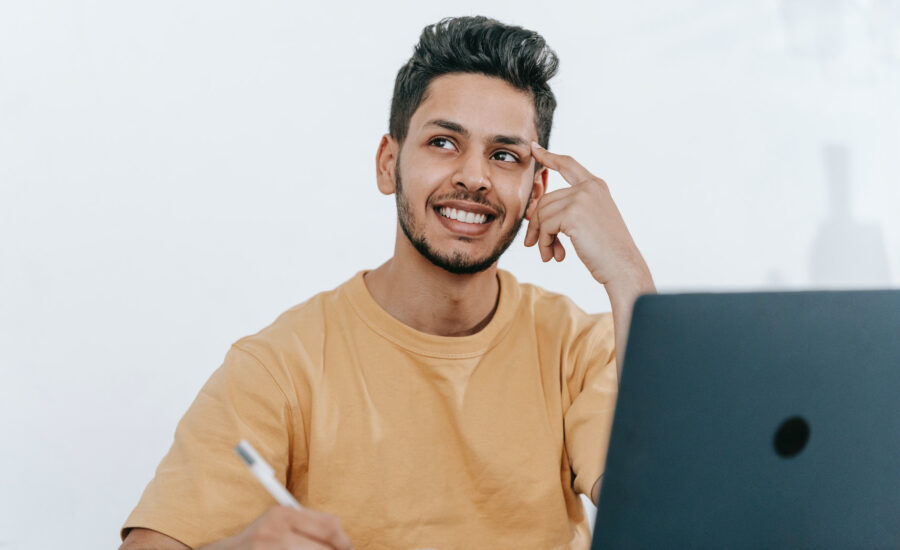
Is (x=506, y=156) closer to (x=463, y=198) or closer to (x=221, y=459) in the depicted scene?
(x=463, y=198)

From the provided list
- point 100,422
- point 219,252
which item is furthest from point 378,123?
point 100,422

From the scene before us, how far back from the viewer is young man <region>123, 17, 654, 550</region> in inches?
51.8

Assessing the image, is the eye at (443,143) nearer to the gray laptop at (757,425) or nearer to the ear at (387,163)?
the ear at (387,163)

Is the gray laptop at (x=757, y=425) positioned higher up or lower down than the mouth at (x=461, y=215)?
lower down

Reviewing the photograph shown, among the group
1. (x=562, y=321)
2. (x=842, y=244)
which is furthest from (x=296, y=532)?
(x=842, y=244)

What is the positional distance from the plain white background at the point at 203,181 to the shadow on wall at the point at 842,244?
40 centimetres

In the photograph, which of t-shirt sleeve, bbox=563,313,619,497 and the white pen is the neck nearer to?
t-shirt sleeve, bbox=563,313,619,497

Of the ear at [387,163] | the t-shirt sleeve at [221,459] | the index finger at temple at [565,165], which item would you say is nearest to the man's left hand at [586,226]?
the index finger at temple at [565,165]

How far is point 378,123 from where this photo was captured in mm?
2135

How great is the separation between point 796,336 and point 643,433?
163 mm

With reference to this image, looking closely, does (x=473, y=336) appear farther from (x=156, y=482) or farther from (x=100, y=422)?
(x=100, y=422)

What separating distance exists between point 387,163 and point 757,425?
3.55 feet

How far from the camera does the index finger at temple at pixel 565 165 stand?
59.7 inches

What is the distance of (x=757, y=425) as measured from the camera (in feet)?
2.31
